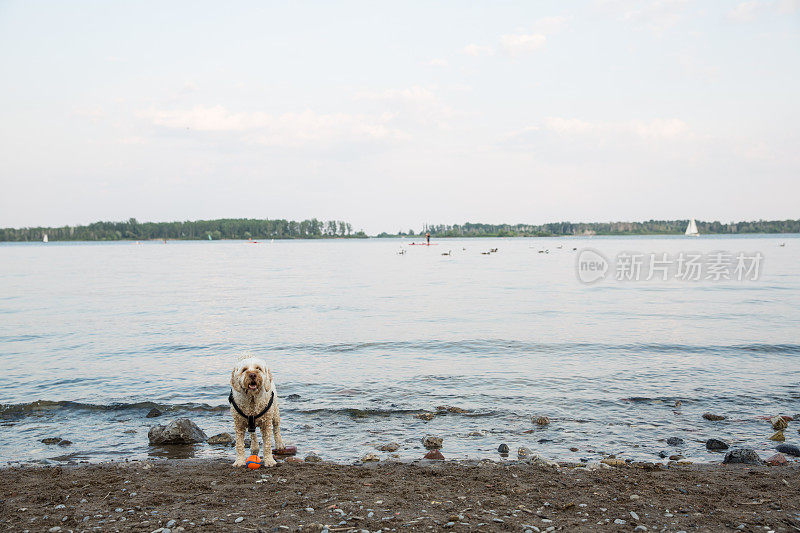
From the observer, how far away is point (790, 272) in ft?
209

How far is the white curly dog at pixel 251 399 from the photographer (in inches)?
380

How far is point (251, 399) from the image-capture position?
9992 millimetres

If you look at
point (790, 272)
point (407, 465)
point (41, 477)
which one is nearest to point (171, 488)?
point (41, 477)

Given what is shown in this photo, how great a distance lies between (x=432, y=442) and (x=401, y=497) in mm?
3252

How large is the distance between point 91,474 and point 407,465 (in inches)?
205

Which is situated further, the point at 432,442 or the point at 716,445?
the point at 432,442

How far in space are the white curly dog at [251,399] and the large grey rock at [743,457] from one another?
26.2 ft

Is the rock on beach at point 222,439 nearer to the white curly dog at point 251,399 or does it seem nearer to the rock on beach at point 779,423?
the white curly dog at point 251,399

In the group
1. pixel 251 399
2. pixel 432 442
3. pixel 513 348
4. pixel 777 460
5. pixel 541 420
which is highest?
pixel 251 399

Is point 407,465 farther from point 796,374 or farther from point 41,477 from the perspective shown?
point 796,374

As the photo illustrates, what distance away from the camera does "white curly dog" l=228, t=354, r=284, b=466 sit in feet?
31.7

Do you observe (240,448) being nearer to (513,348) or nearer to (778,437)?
(778,437)

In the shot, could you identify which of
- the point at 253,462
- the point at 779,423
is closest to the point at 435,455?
the point at 253,462

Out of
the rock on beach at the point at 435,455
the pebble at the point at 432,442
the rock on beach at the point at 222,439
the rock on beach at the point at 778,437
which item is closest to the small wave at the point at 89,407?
the rock on beach at the point at 222,439
